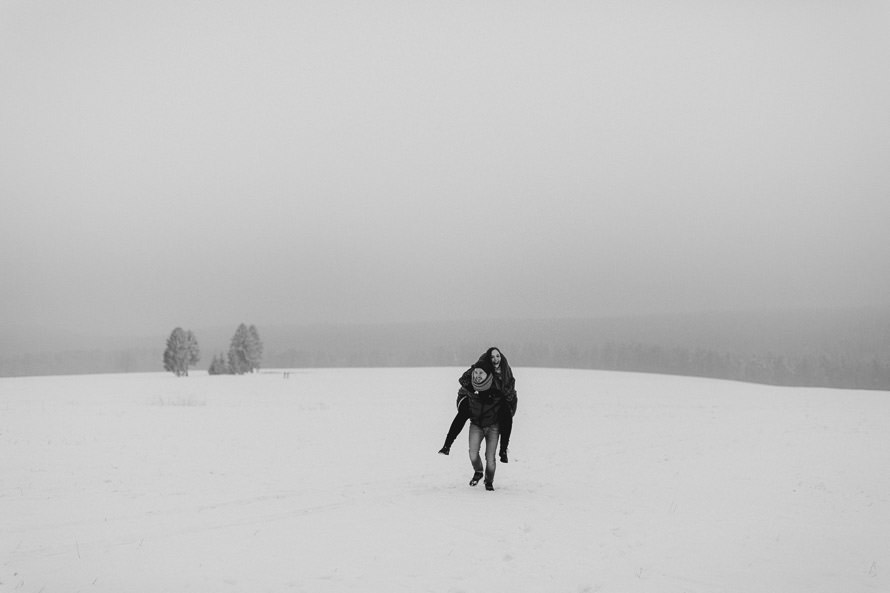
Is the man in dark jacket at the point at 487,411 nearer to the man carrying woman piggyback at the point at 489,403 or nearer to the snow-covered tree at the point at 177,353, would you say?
the man carrying woman piggyback at the point at 489,403

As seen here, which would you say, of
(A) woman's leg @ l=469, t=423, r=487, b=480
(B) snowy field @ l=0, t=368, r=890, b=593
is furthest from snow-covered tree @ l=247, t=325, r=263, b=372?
(A) woman's leg @ l=469, t=423, r=487, b=480

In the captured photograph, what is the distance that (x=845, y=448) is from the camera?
19.7 meters

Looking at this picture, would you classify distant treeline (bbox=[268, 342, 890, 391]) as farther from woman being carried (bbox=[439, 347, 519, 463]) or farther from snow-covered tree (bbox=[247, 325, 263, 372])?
woman being carried (bbox=[439, 347, 519, 463])

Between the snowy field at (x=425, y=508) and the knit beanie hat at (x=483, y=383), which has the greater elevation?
the knit beanie hat at (x=483, y=383)

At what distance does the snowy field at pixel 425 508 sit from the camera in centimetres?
779

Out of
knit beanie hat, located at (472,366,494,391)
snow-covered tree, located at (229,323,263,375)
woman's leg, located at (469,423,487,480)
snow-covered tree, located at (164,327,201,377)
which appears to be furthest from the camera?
snow-covered tree, located at (229,323,263,375)

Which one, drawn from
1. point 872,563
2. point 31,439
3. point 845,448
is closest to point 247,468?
point 31,439

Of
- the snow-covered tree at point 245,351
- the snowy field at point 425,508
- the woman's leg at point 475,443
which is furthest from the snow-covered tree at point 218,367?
the woman's leg at point 475,443

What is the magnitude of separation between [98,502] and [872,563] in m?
13.2

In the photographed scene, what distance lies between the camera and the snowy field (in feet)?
25.5

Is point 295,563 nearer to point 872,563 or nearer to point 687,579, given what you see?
point 687,579

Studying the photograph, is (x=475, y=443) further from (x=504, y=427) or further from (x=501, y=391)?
(x=501, y=391)

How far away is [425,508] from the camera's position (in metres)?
11.1

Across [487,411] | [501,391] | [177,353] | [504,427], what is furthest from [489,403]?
[177,353]
